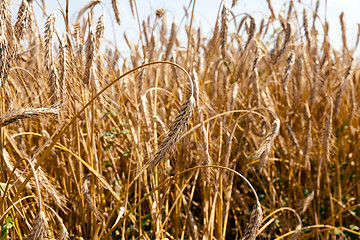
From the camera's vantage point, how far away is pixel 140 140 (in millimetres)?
1819

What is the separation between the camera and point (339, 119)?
2.70 metres

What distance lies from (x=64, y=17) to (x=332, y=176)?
6.68 feet

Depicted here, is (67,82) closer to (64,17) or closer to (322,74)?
(64,17)

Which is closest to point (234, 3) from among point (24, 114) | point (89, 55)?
point (89, 55)

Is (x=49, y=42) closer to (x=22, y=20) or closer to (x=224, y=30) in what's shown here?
(x=22, y=20)

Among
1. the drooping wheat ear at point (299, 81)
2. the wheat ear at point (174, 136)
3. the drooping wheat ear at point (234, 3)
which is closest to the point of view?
Result: the wheat ear at point (174, 136)

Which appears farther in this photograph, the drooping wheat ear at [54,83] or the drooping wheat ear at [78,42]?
the drooping wheat ear at [78,42]

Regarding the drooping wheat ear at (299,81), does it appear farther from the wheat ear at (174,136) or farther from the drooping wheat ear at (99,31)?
the wheat ear at (174,136)

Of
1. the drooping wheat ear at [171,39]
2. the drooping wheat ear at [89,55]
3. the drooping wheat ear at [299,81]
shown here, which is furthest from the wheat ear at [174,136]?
the drooping wheat ear at [299,81]

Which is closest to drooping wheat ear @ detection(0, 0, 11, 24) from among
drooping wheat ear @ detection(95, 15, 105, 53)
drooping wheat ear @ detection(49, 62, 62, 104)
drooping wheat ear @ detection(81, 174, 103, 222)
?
drooping wheat ear @ detection(49, 62, 62, 104)

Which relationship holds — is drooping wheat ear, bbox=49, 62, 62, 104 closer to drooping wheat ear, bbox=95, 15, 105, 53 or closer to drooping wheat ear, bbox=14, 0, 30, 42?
drooping wheat ear, bbox=14, 0, 30, 42

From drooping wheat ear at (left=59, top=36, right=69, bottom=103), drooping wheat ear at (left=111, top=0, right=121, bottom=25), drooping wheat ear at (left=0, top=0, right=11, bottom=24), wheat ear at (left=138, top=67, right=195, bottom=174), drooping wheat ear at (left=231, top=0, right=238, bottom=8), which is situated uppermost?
drooping wheat ear at (left=231, top=0, right=238, bottom=8)

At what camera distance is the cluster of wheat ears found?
1.05m

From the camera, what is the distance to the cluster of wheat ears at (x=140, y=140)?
1.05 meters
